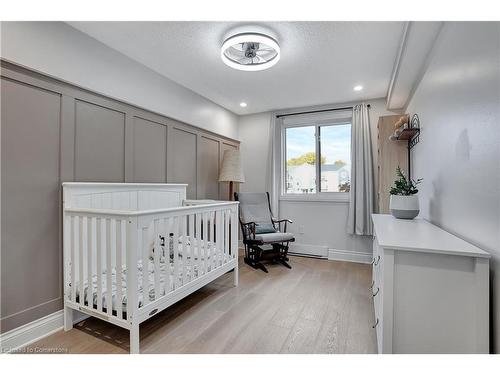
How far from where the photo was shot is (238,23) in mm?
1852

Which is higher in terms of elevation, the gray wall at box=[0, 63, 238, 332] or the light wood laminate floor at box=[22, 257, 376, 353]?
the gray wall at box=[0, 63, 238, 332]

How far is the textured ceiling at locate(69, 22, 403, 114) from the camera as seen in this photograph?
6.26 ft

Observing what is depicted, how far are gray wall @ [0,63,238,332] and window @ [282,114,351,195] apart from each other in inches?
101

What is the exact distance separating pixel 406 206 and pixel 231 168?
2.29 metres

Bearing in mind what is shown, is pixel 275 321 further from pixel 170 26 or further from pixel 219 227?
pixel 170 26

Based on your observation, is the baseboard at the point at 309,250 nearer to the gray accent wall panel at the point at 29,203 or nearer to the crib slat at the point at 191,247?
the crib slat at the point at 191,247

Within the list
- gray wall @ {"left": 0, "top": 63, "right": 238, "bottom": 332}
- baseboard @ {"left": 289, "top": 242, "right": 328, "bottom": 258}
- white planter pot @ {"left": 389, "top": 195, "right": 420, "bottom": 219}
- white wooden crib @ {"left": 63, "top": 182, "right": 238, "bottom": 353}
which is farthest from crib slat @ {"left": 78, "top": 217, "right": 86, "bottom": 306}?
baseboard @ {"left": 289, "top": 242, "right": 328, "bottom": 258}

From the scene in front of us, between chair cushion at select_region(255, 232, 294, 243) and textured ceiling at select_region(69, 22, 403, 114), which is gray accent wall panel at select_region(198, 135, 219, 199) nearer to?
textured ceiling at select_region(69, 22, 403, 114)

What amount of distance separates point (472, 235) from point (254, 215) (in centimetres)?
264

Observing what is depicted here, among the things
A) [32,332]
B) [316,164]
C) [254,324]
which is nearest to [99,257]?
[32,332]

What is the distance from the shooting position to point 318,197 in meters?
3.84

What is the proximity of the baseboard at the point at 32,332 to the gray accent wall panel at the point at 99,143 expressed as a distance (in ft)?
3.39
